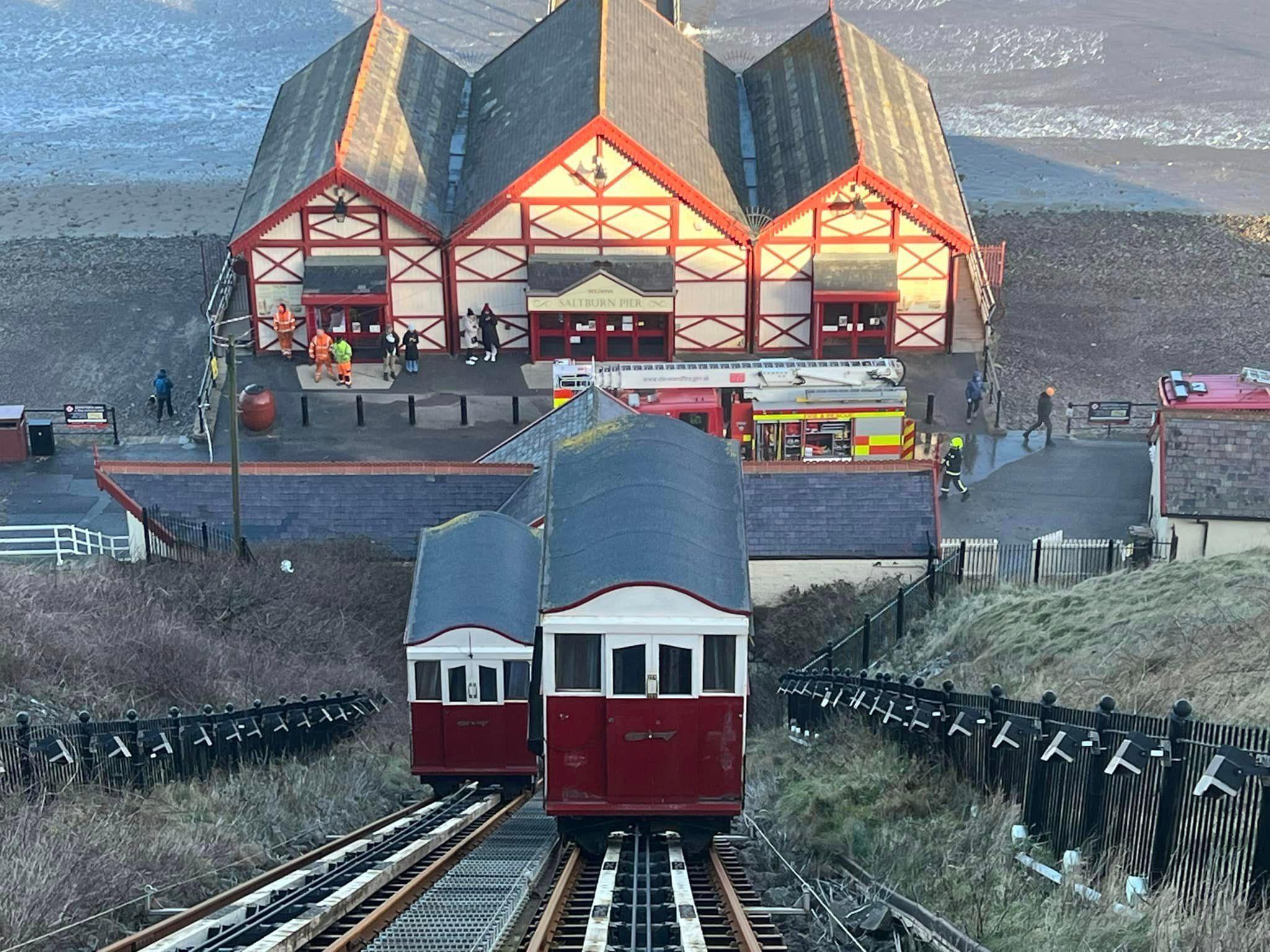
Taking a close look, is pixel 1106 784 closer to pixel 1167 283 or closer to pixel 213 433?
pixel 213 433

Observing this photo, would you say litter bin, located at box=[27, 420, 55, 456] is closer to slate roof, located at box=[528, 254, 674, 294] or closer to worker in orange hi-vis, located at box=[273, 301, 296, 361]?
worker in orange hi-vis, located at box=[273, 301, 296, 361]

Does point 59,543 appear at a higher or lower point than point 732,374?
lower

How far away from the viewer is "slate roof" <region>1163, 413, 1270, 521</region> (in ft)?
89.1

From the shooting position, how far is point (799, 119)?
3981 cm

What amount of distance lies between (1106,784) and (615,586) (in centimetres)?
459

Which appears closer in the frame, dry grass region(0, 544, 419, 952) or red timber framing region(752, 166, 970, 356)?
dry grass region(0, 544, 419, 952)

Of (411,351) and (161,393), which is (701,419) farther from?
(161,393)

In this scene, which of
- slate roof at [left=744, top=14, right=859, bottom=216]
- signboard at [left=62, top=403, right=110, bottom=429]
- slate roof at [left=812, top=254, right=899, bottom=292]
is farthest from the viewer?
slate roof at [left=744, top=14, right=859, bottom=216]

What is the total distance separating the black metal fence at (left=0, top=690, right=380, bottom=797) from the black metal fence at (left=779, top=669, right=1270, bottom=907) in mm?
7209

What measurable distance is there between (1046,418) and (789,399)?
6162mm

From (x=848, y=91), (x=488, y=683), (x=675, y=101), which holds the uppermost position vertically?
(x=848, y=91)

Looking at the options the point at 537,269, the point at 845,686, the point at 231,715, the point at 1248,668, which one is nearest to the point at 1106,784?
the point at 1248,668

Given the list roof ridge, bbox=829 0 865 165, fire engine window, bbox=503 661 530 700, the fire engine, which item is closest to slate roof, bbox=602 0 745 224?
roof ridge, bbox=829 0 865 165

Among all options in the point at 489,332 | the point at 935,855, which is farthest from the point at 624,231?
the point at 935,855
